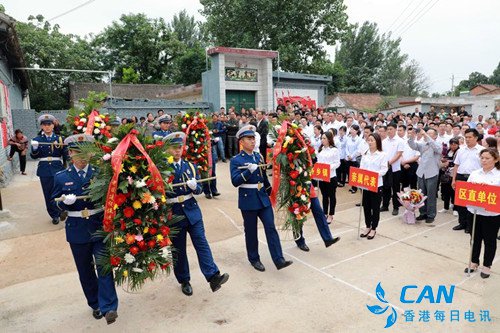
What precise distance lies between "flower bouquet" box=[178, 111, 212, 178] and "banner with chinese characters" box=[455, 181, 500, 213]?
5.17 meters

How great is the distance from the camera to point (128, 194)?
11.9ft

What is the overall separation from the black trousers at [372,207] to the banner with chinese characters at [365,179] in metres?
0.23

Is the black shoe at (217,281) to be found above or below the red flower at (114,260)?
below

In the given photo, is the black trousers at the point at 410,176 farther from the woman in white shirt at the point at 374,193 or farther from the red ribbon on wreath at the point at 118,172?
the red ribbon on wreath at the point at 118,172

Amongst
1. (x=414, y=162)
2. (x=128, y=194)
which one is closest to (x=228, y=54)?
(x=414, y=162)

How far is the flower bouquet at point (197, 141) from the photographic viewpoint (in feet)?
26.8

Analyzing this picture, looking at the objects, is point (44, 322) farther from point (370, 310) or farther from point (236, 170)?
point (370, 310)

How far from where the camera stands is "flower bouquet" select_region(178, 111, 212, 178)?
817 centimetres

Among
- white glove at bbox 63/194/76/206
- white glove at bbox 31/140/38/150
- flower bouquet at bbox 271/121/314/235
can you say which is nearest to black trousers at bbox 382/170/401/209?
flower bouquet at bbox 271/121/314/235

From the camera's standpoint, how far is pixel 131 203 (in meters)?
3.66

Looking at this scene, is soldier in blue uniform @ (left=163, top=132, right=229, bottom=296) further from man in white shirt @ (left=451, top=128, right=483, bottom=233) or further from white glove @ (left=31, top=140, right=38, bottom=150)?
man in white shirt @ (left=451, top=128, right=483, bottom=233)

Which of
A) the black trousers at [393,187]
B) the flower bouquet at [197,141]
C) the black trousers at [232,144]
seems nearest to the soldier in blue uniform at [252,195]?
the flower bouquet at [197,141]

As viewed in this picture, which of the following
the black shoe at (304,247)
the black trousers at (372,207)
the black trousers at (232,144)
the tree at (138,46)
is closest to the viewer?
the black shoe at (304,247)

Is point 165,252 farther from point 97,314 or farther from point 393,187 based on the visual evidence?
point 393,187
